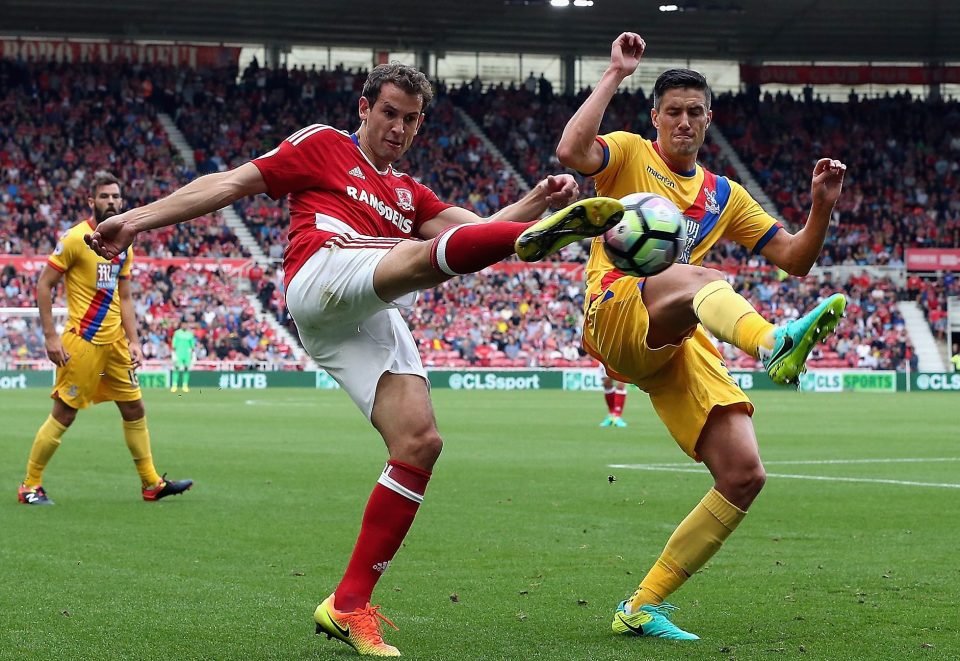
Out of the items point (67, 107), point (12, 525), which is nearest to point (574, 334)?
point (67, 107)

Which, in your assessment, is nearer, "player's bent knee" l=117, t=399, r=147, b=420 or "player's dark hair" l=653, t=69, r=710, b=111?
"player's dark hair" l=653, t=69, r=710, b=111

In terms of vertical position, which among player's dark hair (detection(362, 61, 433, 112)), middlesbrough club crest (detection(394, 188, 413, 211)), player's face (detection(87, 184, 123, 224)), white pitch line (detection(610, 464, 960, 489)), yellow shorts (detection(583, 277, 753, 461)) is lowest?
white pitch line (detection(610, 464, 960, 489))

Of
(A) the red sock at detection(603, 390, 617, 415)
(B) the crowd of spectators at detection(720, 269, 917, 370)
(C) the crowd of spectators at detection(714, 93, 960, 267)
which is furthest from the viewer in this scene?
(C) the crowd of spectators at detection(714, 93, 960, 267)

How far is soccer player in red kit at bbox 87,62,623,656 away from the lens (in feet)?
16.2

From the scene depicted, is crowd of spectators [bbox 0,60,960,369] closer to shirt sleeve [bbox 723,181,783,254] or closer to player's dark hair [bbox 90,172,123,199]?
player's dark hair [bbox 90,172,123,199]

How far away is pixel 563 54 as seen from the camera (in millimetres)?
50406

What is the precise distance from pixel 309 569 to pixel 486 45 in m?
44.3

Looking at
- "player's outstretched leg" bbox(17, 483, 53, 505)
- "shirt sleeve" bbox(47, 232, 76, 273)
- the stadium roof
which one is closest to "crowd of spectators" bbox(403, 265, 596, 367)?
the stadium roof

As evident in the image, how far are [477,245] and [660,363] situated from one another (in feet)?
4.33

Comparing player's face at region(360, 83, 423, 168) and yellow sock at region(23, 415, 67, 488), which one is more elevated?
player's face at region(360, 83, 423, 168)

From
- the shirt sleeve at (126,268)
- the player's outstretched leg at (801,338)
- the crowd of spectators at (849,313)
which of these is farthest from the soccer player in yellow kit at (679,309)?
the crowd of spectators at (849,313)

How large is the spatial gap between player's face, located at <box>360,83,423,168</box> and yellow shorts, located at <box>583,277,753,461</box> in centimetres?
109

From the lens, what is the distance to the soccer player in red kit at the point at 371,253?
4.95 metres

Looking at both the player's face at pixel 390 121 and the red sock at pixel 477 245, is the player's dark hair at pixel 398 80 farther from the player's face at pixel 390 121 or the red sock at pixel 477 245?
the red sock at pixel 477 245
